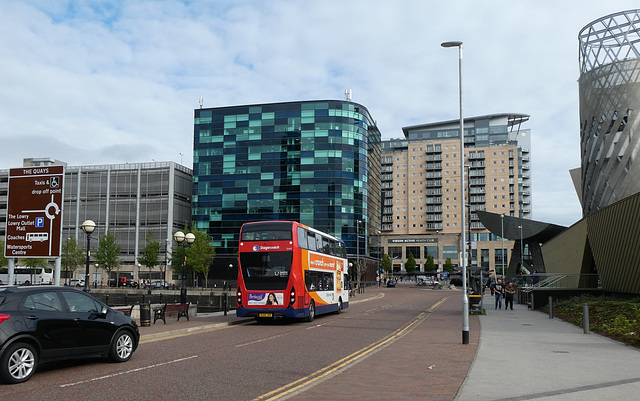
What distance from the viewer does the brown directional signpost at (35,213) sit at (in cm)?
2244

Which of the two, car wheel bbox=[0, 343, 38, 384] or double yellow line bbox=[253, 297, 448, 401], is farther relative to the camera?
car wheel bbox=[0, 343, 38, 384]

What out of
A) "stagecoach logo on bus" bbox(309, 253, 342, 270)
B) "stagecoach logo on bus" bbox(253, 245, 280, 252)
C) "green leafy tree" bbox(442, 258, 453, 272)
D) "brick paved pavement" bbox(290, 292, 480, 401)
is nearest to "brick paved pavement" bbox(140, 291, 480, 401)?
"brick paved pavement" bbox(290, 292, 480, 401)

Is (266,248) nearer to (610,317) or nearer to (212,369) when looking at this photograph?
(212,369)

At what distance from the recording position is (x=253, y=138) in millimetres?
105250

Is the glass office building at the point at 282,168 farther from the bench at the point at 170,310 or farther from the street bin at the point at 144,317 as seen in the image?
the street bin at the point at 144,317

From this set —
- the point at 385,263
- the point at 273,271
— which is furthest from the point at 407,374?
the point at 385,263

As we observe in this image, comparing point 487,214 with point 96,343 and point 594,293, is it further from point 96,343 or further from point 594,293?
point 96,343

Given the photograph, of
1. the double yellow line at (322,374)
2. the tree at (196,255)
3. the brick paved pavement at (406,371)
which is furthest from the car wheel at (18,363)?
the tree at (196,255)

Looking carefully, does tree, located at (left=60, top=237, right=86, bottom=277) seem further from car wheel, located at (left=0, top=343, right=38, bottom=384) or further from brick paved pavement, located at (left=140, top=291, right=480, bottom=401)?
car wheel, located at (left=0, top=343, right=38, bottom=384)

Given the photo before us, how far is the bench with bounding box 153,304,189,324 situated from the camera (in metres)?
21.3

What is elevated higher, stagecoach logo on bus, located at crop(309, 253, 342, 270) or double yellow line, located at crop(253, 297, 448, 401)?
stagecoach logo on bus, located at crop(309, 253, 342, 270)

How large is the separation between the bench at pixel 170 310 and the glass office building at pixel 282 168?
3039 inches

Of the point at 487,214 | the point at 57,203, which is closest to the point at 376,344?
the point at 57,203

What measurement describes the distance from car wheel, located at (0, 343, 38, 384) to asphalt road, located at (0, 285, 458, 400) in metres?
0.17
